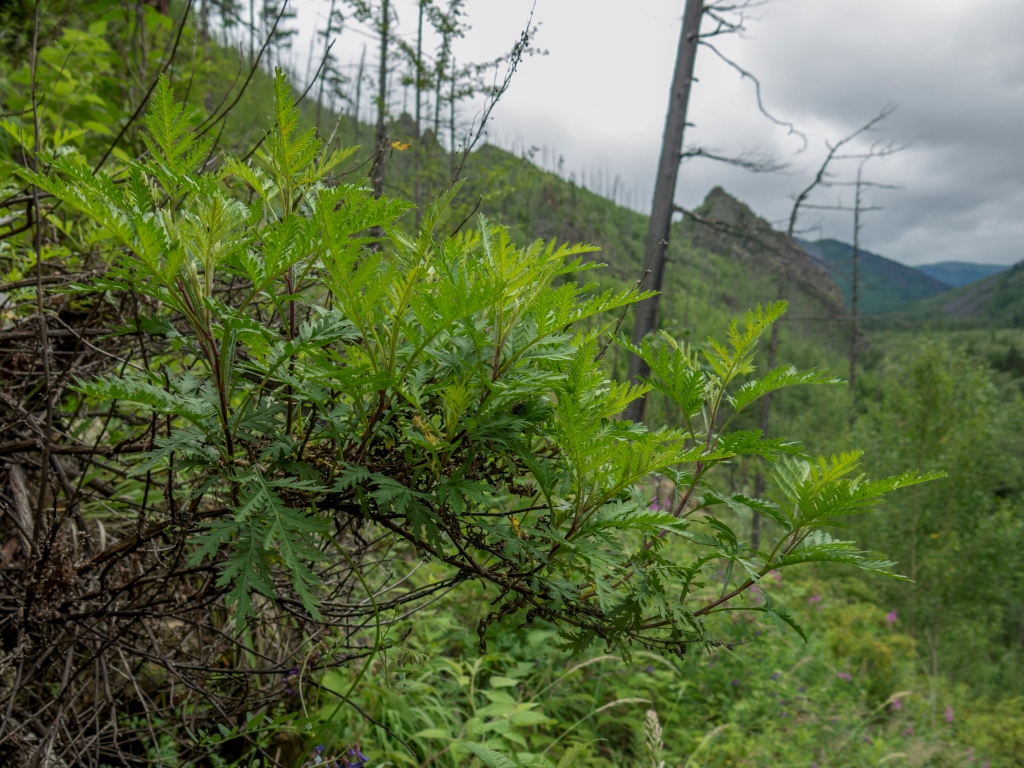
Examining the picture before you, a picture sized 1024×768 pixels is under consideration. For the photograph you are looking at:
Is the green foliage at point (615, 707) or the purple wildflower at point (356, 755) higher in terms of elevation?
the purple wildflower at point (356, 755)

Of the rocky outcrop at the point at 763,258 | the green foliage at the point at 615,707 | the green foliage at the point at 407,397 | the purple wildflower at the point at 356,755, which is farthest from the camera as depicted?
the rocky outcrop at the point at 763,258

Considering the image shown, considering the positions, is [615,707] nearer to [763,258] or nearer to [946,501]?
[946,501]

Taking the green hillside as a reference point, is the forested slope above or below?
below

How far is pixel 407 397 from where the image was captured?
62 cm

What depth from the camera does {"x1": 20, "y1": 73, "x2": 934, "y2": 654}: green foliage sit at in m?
0.60

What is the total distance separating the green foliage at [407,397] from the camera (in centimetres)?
60

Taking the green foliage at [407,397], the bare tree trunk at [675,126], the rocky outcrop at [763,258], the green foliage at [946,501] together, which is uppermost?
the rocky outcrop at [763,258]

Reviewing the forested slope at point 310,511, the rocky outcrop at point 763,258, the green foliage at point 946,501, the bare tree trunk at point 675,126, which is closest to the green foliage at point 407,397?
the forested slope at point 310,511

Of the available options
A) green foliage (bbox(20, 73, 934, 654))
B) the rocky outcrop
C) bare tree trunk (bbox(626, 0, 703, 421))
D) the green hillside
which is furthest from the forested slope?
the green hillside

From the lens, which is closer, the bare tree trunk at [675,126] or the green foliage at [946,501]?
the bare tree trunk at [675,126]

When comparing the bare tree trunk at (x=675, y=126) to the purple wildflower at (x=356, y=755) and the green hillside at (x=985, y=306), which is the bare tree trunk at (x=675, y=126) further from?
the green hillside at (x=985, y=306)

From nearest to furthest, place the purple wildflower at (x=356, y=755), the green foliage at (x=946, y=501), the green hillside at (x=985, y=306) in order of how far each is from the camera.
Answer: the purple wildflower at (x=356, y=755) → the green foliage at (x=946, y=501) → the green hillside at (x=985, y=306)

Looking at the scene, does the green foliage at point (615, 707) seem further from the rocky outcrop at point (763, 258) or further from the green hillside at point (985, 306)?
the green hillside at point (985, 306)

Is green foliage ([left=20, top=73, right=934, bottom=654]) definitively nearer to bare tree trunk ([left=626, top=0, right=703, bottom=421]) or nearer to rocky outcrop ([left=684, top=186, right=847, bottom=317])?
bare tree trunk ([left=626, top=0, right=703, bottom=421])
